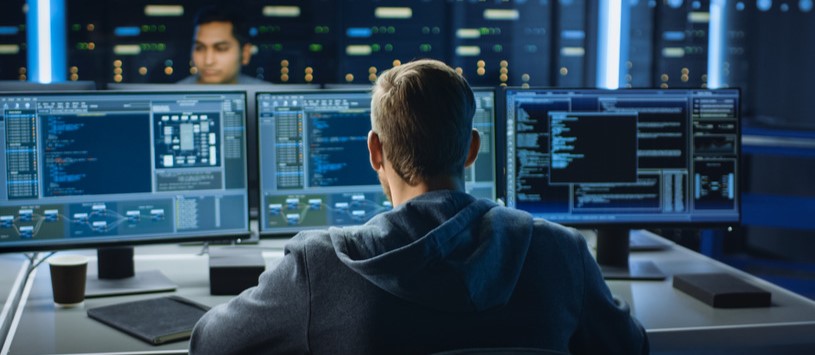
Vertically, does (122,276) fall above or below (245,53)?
below

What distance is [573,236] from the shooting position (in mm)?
1378

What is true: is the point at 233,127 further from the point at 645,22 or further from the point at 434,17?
the point at 434,17

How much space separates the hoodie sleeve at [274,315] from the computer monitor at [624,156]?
1055mm

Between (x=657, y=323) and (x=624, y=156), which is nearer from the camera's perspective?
(x=657, y=323)

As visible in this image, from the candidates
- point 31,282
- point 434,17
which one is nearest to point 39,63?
point 31,282

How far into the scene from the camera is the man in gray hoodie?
125 centimetres

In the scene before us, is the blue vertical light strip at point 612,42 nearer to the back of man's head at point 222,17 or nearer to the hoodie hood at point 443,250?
the back of man's head at point 222,17

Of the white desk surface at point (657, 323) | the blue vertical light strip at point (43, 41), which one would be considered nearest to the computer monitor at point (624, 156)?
the white desk surface at point (657, 323)

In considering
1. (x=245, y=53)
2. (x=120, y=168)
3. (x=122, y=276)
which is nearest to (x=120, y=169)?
(x=120, y=168)

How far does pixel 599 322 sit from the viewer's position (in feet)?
4.70

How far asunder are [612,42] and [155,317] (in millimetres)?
2172

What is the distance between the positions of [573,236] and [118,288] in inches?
45.9

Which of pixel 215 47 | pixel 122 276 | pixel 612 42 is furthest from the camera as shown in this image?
pixel 215 47

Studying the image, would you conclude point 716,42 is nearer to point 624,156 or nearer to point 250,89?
point 624,156
